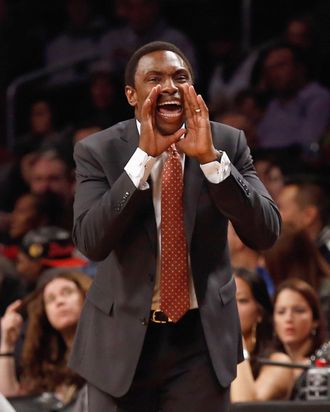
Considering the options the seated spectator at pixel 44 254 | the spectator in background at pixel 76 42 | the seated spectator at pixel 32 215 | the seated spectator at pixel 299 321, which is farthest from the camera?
the spectator in background at pixel 76 42

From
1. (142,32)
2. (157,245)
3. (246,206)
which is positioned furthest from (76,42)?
(246,206)

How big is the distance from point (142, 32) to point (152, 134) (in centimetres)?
734

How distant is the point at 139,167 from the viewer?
A: 3.62 meters

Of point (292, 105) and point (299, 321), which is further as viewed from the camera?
point (292, 105)

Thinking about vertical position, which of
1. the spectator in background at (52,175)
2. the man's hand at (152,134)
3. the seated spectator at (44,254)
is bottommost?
the man's hand at (152,134)

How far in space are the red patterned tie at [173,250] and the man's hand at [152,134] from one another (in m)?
0.17

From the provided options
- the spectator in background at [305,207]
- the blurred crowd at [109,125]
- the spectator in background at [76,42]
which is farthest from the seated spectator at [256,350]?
the spectator in background at [76,42]

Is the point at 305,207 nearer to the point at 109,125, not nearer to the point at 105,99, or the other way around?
the point at 109,125

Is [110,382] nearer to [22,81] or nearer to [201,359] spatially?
[201,359]

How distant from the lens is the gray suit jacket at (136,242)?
11.9 feet

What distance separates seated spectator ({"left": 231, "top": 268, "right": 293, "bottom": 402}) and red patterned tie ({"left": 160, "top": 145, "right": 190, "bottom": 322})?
2.18m

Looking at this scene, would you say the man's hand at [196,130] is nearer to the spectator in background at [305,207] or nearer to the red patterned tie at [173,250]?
the red patterned tie at [173,250]

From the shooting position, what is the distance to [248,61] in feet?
34.1

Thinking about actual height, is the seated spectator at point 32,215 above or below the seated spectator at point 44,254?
above
